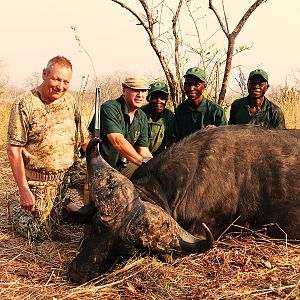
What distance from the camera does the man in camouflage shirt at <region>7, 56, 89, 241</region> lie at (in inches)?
197

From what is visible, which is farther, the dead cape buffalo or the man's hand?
the man's hand

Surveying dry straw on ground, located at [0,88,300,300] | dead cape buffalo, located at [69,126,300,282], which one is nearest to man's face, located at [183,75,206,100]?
dead cape buffalo, located at [69,126,300,282]

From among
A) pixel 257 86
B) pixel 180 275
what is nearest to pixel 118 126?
pixel 257 86

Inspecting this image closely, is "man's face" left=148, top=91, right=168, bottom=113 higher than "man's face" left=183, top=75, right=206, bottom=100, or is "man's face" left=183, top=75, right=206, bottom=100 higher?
"man's face" left=183, top=75, right=206, bottom=100

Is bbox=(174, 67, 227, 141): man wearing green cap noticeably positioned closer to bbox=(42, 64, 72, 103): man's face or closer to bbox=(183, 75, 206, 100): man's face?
bbox=(183, 75, 206, 100): man's face

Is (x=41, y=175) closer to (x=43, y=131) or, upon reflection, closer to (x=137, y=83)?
(x=43, y=131)

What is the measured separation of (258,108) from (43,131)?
142 inches

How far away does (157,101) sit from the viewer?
6.82m

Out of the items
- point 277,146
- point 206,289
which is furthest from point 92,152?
point 277,146

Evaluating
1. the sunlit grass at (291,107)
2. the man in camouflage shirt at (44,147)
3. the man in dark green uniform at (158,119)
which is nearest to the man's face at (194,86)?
the man in dark green uniform at (158,119)

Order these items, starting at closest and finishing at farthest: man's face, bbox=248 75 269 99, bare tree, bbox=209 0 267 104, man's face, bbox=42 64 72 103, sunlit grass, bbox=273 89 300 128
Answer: man's face, bbox=42 64 72 103 → man's face, bbox=248 75 269 99 → bare tree, bbox=209 0 267 104 → sunlit grass, bbox=273 89 300 128

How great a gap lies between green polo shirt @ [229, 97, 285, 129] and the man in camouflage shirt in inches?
Result: 116

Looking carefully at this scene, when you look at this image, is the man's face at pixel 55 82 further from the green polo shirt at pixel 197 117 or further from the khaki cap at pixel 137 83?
the green polo shirt at pixel 197 117

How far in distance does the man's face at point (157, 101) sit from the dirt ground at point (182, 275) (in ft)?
8.93
